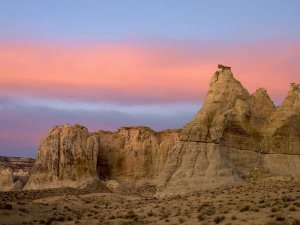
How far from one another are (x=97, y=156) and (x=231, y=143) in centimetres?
2993

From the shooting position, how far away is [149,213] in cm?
3453

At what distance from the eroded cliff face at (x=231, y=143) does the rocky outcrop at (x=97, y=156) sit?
73.1 feet

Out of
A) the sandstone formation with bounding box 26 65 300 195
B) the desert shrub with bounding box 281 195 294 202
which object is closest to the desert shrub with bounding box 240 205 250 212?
the desert shrub with bounding box 281 195 294 202

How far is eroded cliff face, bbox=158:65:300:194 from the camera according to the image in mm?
54281

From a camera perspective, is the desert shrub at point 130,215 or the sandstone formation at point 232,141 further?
the sandstone formation at point 232,141

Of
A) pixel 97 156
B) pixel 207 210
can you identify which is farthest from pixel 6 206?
pixel 97 156

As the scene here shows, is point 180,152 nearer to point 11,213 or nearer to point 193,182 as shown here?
point 193,182

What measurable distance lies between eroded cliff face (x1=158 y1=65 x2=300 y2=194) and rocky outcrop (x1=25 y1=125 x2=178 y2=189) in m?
22.3

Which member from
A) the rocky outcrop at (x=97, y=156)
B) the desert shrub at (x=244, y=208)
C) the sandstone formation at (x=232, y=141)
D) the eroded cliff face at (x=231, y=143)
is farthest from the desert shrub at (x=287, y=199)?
the rocky outcrop at (x=97, y=156)

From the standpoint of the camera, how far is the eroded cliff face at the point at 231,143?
5428 centimetres

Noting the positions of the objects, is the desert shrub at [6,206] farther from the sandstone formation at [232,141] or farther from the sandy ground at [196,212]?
the sandstone formation at [232,141]

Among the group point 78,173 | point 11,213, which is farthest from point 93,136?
point 11,213

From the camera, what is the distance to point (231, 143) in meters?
56.9

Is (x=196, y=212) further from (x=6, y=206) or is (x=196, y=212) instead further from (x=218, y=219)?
(x=6, y=206)
